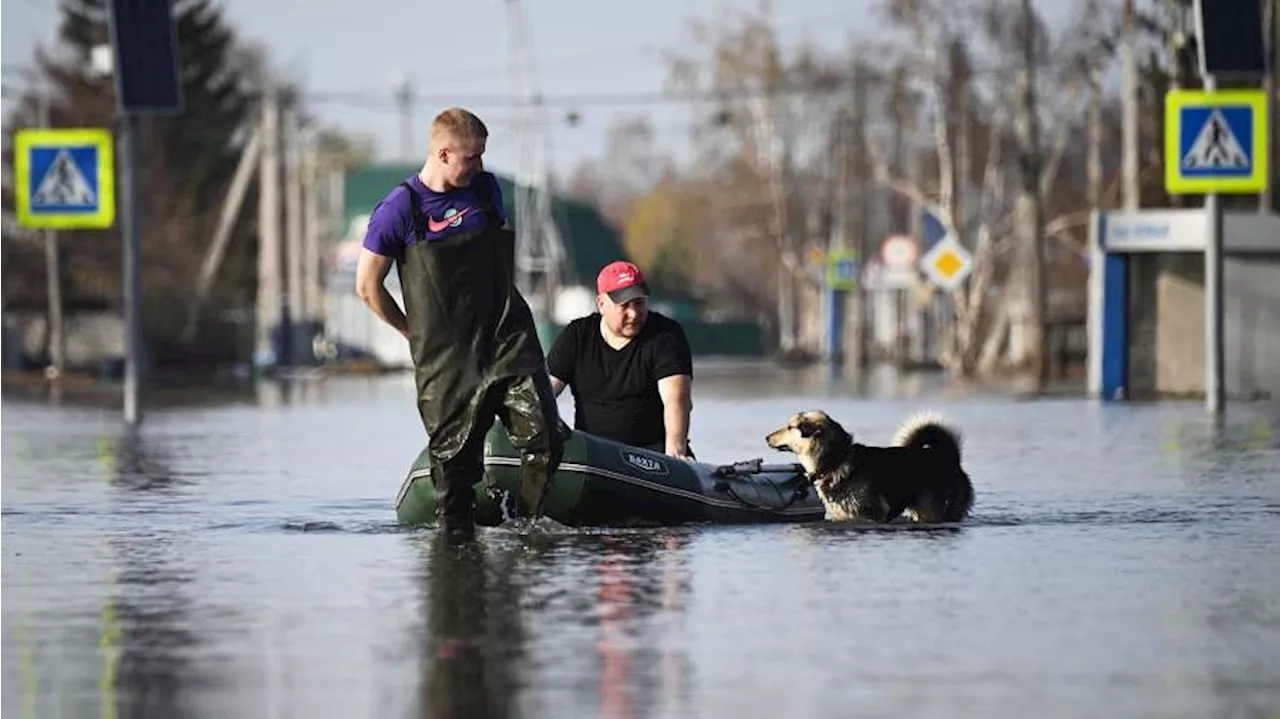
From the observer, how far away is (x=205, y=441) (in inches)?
1221

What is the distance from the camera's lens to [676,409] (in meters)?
17.2

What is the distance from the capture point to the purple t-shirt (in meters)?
15.1

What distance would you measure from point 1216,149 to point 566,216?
9365 centimetres

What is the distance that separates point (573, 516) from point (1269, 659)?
6.53 m

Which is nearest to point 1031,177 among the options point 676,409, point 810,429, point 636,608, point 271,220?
point 271,220

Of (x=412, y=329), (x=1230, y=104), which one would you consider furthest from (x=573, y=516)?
(x=1230, y=104)

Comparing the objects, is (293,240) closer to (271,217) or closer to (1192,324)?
(271,217)

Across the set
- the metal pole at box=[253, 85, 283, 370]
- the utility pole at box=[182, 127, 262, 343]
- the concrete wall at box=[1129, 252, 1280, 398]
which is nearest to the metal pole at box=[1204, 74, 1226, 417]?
the concrete wall at box=[1129, 252, 1280, 398]

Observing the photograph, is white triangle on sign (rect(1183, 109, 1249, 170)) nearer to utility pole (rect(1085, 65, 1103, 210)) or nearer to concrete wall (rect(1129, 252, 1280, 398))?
concrete wall (rect(1129, 252, 1280, 398))

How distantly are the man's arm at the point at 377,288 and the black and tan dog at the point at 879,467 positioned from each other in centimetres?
231

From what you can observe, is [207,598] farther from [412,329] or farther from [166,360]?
[166,360]

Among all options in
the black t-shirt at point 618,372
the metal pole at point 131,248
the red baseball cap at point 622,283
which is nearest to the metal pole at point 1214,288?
the metal pole at point 131,248

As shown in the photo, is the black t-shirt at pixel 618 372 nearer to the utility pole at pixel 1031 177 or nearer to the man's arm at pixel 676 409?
the man's arm at pixel 676 409

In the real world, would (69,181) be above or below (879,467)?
above
